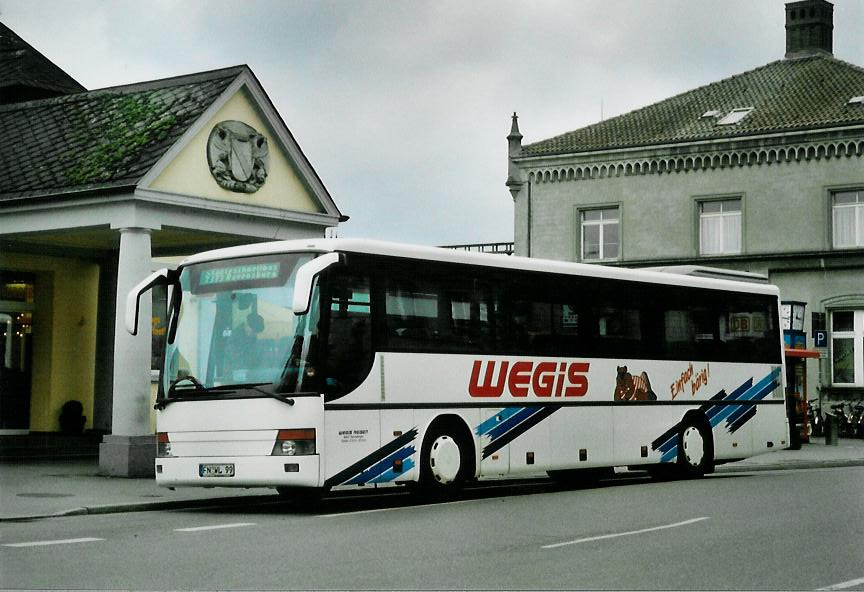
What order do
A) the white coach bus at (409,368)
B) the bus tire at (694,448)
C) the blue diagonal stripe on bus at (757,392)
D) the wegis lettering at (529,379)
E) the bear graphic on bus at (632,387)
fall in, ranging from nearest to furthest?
the white coach bus at (409,368), the wegis lettering at (529,379), the bear graphic on bus at (632,387), the bus tire at (694,448), the blue diagonal stripe on bus at (757,392)

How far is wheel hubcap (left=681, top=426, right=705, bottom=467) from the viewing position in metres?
22.0

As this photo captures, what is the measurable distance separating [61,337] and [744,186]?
89.4 feet

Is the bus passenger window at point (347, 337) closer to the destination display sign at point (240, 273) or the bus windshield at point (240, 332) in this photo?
the bus windshield at point (240, 332)

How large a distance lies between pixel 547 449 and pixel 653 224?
3096 cm

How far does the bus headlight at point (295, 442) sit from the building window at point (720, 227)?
112 feet

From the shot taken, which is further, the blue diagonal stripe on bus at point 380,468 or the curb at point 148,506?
the blue diagonal stripe on bus at point 380,468

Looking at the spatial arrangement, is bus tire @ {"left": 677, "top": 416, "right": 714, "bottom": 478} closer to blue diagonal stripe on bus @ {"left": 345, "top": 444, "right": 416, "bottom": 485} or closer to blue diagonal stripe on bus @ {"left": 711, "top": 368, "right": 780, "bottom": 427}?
blue diagonal stripe on bus @ {"left": 711, "top": 368, "right": 780, "bottom": 427}

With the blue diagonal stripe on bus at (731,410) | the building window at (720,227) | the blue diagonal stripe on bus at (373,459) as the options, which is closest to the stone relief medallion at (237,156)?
the blue diagonal stripe on bus at (373,459)

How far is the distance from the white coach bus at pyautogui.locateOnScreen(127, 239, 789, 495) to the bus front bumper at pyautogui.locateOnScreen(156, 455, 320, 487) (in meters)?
0.02

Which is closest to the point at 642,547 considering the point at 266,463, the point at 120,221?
the point at 266,463

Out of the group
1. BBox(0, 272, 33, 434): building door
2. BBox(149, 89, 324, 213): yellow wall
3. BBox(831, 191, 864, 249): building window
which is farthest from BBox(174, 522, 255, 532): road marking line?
BBox(831, 191, 864, 249): building window

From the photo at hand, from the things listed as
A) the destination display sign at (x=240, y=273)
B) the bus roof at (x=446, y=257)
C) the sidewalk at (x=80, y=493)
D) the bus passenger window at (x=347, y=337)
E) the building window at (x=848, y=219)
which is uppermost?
the building window at (x=848, y=219)

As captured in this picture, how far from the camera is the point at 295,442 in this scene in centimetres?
1548

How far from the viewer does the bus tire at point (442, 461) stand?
17.2 meters
